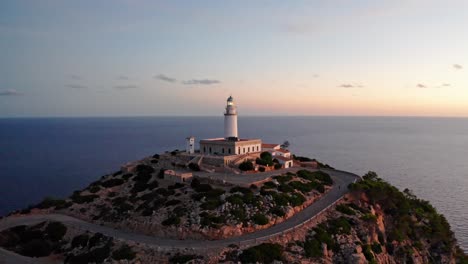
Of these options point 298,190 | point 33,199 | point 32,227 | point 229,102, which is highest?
point 229,102

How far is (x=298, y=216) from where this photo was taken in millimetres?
34438

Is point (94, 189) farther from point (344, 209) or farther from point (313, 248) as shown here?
point (344, 209)

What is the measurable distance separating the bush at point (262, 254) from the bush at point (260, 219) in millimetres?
4523

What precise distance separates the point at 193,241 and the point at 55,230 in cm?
1550

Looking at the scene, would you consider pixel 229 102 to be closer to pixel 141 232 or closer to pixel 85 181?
pixel 141 232

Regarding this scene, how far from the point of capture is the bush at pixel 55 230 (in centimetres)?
3277

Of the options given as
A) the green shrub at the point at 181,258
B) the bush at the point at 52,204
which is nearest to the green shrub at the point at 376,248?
the green shrub at the point at 181,258

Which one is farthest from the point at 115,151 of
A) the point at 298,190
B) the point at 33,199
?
the point at 298,190

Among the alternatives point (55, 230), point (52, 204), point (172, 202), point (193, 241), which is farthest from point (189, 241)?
point (52, 204)

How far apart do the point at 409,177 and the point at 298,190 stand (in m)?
58.5

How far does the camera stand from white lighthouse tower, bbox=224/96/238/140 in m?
55.6

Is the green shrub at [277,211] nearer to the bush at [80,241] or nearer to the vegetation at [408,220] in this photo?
the vegetation at [408,220]

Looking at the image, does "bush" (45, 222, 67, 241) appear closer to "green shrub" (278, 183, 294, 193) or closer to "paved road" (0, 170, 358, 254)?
"paved road" (0, 170, 358, 254)

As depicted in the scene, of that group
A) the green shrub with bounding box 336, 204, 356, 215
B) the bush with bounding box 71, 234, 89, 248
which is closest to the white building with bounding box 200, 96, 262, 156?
the green shrub with bounding box 336, 204, 356, 215
